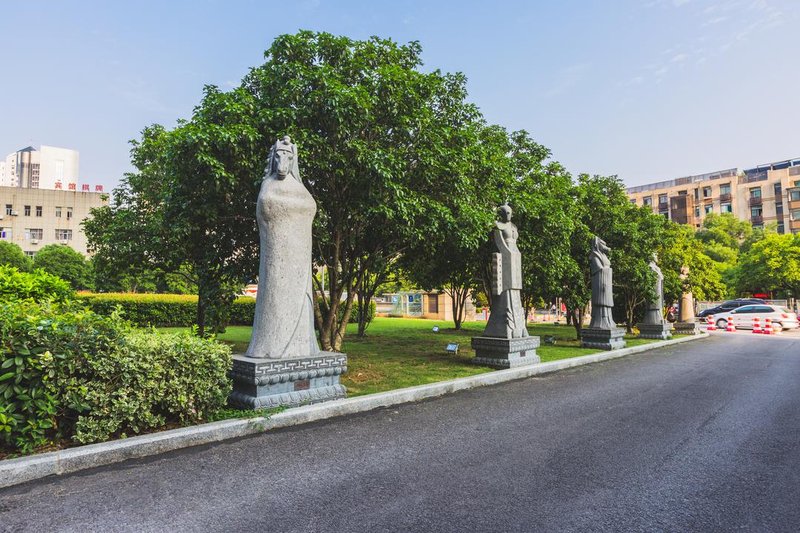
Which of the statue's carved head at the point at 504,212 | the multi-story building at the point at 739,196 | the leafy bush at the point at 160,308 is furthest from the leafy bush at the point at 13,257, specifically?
the multi-story building at the point at 739,196

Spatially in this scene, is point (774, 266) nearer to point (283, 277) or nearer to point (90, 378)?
point (283, 277)

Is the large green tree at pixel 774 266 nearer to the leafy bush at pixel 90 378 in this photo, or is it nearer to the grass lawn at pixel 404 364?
the grass lawn at pixel 404 364

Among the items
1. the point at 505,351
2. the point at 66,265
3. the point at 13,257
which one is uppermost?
the point at 13,257

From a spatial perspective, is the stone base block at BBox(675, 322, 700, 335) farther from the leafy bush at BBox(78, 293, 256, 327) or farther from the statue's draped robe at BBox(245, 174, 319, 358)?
the leafy bush at BBox(78, 293, 256, 327)

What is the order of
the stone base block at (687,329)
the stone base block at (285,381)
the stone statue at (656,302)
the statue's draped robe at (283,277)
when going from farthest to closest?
the stone base block at (687,329) → the stone statue at (656,302) → the statue's draped robe at (283,277) → the stone base block at (285,381)

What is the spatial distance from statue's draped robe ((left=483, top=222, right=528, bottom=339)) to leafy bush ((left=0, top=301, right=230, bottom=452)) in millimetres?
6751

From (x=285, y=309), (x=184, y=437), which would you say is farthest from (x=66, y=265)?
(x=184, y=437)

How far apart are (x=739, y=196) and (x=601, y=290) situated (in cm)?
6161

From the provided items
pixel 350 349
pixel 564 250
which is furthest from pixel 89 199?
pixel 564 250

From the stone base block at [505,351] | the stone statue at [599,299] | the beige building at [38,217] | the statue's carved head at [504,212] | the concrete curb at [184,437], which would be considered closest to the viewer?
the concrete curb at [184,437]

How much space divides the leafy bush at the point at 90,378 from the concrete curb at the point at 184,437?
0.88 ft

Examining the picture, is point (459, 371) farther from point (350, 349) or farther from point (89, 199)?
point (89, 199)

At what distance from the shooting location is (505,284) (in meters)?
10.5

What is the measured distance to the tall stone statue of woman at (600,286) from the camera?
14750 millimetres
